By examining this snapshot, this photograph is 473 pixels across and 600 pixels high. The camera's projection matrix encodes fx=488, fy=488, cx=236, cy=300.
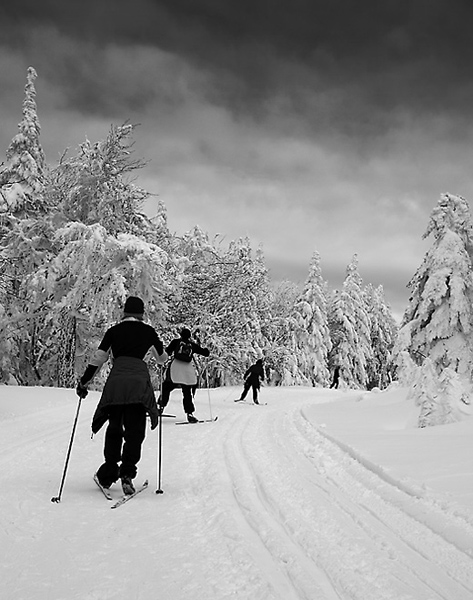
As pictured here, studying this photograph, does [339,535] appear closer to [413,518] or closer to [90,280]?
[413,518]

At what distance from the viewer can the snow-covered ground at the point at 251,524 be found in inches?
114

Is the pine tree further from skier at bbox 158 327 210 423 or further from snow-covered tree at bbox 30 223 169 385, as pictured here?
skier at bbox 158 327 210 423

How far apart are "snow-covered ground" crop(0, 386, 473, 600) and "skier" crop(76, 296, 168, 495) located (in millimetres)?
296

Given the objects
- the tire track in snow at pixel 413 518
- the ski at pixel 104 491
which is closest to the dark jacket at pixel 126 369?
the ski at pixel 104 491

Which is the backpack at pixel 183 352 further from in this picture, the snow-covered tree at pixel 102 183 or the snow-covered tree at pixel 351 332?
the snow-covered tree at pixel 351 332

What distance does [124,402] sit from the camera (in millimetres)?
5102

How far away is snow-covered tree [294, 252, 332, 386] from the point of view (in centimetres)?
4038

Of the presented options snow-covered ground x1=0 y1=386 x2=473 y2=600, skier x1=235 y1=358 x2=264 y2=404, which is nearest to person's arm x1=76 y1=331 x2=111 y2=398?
snow-covered ground x1=0 y1=386 x2=473 y2=600

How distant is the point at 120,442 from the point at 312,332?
3626 centimetres

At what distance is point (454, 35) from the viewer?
625 cm

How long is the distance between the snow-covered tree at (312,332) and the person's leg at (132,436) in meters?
34.6

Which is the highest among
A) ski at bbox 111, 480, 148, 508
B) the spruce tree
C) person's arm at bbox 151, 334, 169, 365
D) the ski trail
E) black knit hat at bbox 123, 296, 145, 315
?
the spruce tree

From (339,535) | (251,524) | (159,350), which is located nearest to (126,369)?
(159,350)

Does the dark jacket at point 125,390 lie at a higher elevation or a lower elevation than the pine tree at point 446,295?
lower
